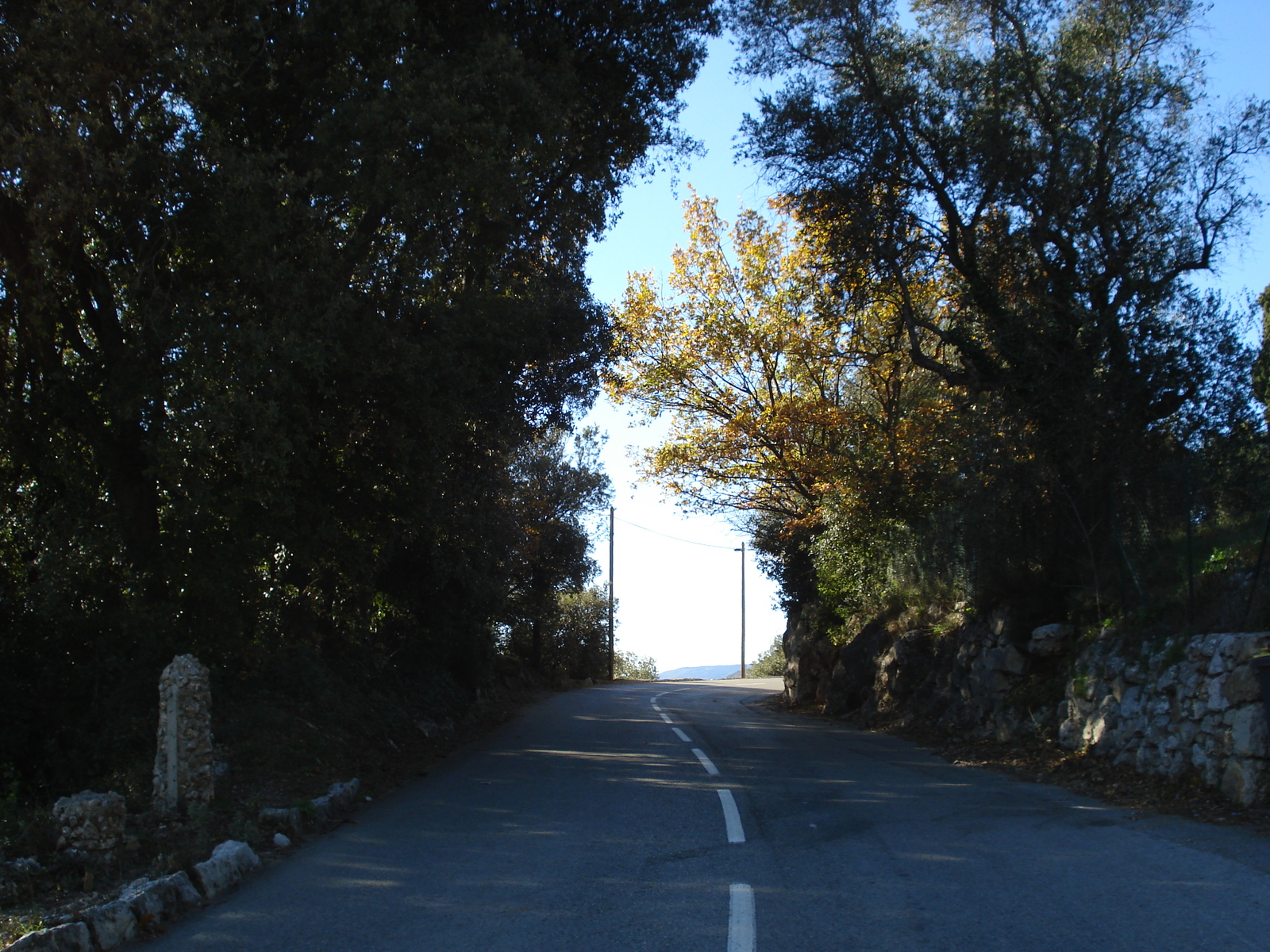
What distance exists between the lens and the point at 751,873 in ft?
22.4

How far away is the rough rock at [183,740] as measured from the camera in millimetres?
8766

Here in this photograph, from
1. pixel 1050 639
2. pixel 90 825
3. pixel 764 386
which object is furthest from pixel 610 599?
pixel 90 825

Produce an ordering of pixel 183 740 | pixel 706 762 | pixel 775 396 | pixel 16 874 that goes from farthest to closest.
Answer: pixel 775 396 → pixel 706 762 → pixel 183 740 → pixel 16 874

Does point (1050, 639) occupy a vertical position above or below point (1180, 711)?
above

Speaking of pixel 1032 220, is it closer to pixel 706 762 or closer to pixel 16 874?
pixel 706 762

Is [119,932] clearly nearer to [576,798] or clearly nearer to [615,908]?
[615,908]

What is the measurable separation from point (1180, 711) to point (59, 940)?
1000 cm

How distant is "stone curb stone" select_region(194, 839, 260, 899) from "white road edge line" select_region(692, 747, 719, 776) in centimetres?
608

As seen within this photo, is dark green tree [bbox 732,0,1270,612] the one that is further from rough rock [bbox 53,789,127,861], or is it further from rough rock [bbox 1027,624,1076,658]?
rough rock [bbox 53,789,127,861]

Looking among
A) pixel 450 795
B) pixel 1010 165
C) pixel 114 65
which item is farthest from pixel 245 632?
pixel 1010 165

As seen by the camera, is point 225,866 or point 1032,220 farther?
point 1032,220

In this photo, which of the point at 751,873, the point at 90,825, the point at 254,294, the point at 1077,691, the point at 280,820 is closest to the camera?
the point at 751,873

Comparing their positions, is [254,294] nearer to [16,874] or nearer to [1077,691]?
[16,874]

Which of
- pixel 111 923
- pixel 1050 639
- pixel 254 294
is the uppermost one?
pixel 254 294
